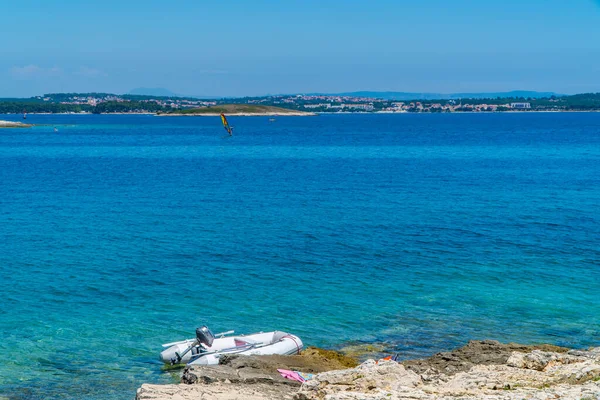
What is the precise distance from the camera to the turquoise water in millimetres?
23047

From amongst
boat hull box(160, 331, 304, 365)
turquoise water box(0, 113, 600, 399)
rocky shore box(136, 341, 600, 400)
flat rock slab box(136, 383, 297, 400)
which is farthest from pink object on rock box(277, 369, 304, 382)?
turquoise water box(0, 113, 600, 399)

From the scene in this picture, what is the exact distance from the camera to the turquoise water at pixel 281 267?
2305 cm

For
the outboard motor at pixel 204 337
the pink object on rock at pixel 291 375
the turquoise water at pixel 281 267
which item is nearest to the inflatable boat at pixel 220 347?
the outboard motor at pixel 204 337

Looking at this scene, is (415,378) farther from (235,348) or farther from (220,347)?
(220,347)

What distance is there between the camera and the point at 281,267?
3158cm

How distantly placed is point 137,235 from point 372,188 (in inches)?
991

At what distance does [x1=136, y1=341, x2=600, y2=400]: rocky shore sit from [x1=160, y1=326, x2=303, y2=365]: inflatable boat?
1.03 metres

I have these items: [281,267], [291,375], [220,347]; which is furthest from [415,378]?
[281,267]

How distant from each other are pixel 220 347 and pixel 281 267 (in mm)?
10458

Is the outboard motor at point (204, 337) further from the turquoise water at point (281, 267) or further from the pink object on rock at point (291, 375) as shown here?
the pink object on rock at point (291, 375)

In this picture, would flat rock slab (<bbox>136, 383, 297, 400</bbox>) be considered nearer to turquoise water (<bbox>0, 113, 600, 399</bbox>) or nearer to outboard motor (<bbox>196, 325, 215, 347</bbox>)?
turquoise water (<bbox>0, 113, 600, 399</bbox>)

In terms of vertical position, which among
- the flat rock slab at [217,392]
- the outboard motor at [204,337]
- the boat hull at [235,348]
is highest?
the flat rock slab at [217,392]

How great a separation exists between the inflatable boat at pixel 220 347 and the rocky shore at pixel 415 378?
3.38ft

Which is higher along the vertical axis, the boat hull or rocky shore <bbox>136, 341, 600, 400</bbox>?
rocky shore <bbox>136, 341, 600, 400</bbox>
